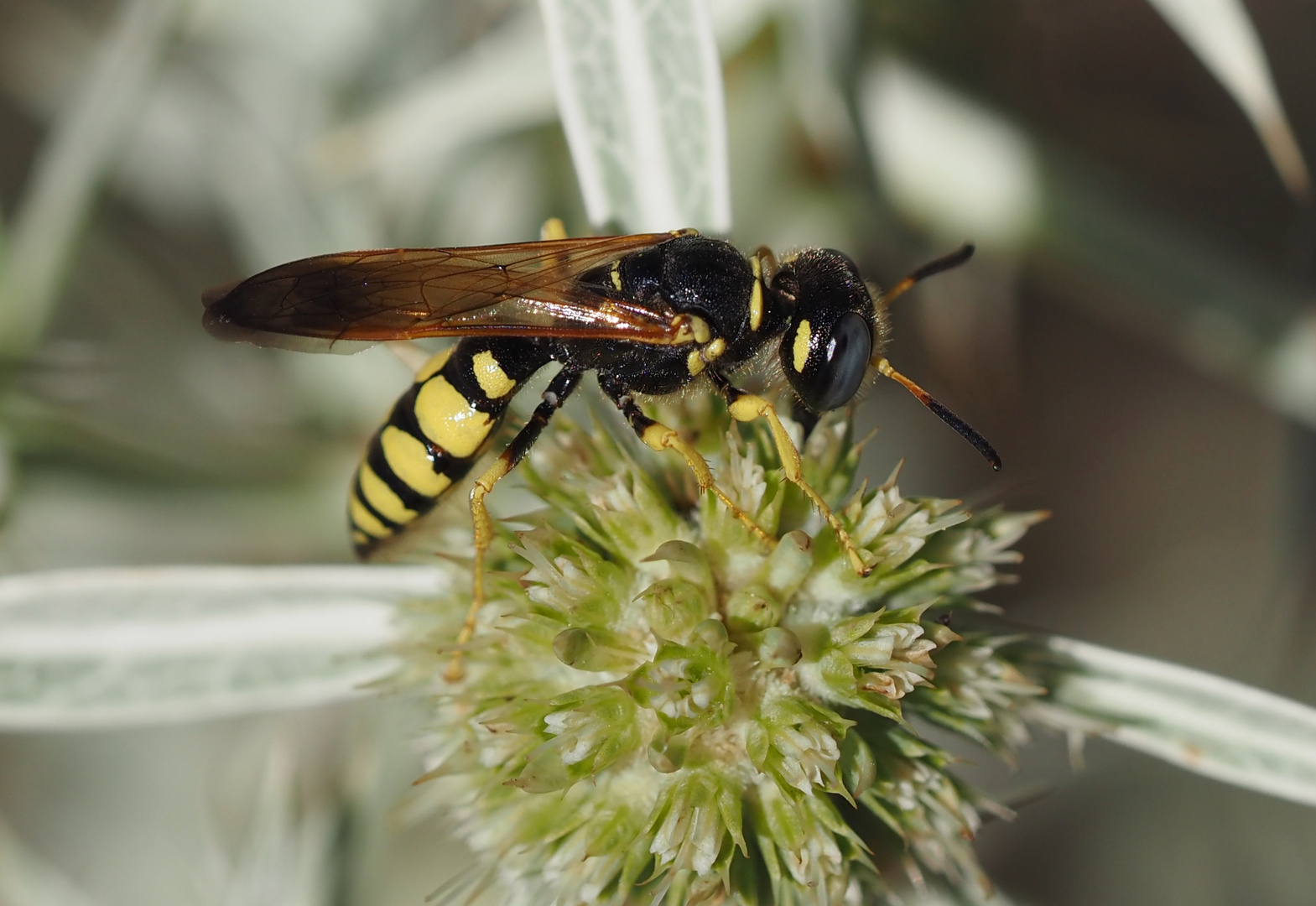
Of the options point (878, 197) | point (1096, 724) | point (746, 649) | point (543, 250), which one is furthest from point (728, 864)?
point (878, 197)

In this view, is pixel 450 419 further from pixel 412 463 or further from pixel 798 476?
pixel 798 476

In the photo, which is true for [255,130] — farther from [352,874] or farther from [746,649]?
[746,649]

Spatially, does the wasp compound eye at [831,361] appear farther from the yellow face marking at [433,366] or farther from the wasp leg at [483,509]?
the yellow face marking at [433,366]

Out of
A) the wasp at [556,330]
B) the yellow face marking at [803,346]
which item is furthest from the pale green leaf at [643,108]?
the yellow face marking at [803,346]

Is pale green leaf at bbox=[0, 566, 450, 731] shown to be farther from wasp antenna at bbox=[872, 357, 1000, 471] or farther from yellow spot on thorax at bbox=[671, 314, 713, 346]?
wasp antenna at bbox=[872, 357, 1000, 471]

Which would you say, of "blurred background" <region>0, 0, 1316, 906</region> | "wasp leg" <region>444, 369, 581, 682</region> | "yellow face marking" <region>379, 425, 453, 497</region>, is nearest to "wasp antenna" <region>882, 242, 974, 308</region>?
"blurred background" <region>0, 0, 1316, 906</region>
